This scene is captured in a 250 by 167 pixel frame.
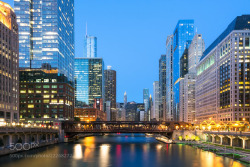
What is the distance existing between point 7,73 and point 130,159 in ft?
282

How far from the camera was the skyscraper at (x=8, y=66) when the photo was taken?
149 meters

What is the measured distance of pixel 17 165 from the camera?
8125 cm

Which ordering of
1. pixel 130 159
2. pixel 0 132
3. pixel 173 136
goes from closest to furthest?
1. pixel 0 132
2. pixel 130 159
3. pixel 173 136

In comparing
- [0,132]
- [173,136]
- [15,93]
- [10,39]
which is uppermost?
[10,39]

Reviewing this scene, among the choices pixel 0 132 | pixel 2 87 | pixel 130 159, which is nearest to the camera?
pixel 0 132

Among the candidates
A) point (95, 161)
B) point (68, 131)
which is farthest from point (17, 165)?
point (68, 131)

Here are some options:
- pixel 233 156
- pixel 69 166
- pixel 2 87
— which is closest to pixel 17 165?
pixel 69 166

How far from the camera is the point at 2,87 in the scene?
149000 millimetres

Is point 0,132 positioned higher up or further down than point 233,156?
higher up

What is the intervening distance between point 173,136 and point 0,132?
11393 cm

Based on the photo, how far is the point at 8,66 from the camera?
158 metres

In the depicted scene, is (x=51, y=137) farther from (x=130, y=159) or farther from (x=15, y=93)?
(x=130, y=159)

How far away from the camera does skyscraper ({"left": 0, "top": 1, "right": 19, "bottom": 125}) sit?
489ft

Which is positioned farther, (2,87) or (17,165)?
(2,87)
